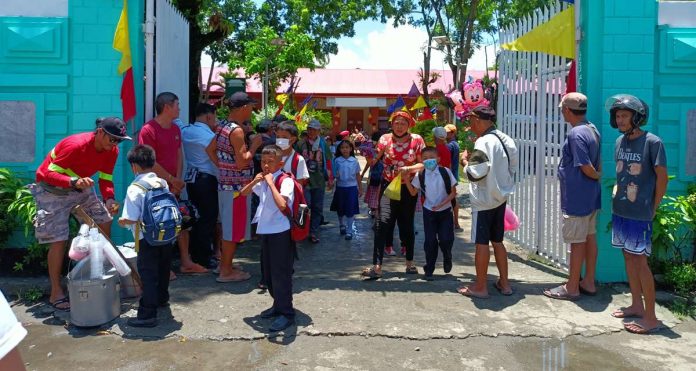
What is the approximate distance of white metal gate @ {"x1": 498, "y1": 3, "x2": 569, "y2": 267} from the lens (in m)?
6.37

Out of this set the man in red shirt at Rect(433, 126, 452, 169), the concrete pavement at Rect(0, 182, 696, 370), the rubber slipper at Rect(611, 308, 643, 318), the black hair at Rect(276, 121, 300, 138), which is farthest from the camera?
the man in red shirt at Rect(433, 126, 452, 169)

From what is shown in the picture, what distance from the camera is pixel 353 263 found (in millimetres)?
6832

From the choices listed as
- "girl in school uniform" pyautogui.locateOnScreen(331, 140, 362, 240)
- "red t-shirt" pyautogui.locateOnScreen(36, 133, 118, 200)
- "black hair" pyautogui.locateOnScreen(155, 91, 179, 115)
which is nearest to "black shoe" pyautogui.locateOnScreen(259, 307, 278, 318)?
"red t-shirt" pyautogui.locateOnScreen(36, 133, 118, 200)

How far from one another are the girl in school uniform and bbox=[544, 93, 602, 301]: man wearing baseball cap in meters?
3.48

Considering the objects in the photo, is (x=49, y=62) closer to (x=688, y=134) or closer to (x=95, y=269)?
(x=95, y=269)

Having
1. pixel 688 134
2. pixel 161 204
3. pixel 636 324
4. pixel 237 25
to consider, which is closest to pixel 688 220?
pixel 688 134

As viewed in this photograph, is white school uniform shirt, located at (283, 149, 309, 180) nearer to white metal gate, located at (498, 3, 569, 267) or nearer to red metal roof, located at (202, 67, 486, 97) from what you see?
white metal gate, located at (498, 3, 569, 267)

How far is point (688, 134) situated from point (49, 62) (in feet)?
21.7

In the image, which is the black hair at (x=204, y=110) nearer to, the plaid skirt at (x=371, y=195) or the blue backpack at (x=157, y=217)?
the blue backpack at (x=157, y=217)

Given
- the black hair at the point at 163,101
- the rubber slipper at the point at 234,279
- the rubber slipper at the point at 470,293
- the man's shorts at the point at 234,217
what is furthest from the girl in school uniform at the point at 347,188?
the black hair at the point at 163,101

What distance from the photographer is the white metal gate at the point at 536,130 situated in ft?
20.9

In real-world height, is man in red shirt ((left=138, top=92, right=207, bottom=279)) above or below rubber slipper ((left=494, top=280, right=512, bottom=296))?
above

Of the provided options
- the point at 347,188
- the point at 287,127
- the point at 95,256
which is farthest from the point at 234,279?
the point at 347,188

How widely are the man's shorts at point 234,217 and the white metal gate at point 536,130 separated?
3.32 meters
